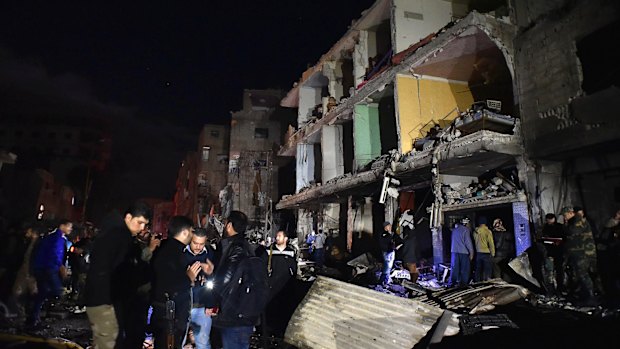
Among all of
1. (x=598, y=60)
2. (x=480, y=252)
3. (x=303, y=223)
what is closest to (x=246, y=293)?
(x=480, y=252)

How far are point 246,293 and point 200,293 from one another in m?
1.03

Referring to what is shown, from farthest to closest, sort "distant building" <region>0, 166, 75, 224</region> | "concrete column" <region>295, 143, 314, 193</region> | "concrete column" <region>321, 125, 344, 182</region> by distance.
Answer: "distant building" <region>0, 166, 75, 224</region> → "concrete column" <region>295, 143, 314, 193</region> → "concrete column" <region>321, 125, 344, 182</region>

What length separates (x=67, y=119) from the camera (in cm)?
5331

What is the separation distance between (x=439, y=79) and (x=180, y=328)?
45.9 ft

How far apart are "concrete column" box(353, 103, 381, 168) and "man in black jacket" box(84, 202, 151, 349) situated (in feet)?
45.6

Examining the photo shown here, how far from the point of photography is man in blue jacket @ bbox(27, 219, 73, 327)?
23.3 ft

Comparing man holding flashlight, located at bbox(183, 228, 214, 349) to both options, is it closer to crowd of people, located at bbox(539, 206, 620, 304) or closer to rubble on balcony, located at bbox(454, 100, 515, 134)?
crowd of people, located at bbox(539, 206, 620, 304)

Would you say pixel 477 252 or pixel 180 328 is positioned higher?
pixel 477 252

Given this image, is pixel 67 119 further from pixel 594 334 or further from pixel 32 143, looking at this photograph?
pixel 594 334

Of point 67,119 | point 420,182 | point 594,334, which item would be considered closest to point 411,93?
point 420,182

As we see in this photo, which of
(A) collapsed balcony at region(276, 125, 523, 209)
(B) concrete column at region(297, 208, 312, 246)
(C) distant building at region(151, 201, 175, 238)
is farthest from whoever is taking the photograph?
(C) distant building at region(151, 201, 175, 238)

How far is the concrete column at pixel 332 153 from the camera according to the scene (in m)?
20.2

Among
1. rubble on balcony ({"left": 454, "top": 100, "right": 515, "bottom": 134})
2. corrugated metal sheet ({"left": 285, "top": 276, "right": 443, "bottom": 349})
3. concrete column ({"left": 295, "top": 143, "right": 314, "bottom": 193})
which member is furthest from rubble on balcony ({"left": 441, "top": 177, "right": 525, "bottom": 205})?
concrete column ({"left": 295, "top": 143, "right": 314, "bottom": 193})

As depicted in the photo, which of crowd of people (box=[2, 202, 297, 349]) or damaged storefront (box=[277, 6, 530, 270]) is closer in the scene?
crowd of people (box=[2, 202, 297, 349])
